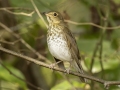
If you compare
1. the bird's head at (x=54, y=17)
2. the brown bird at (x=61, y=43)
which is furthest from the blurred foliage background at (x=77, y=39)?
the bird's head at (x=54, y=17)

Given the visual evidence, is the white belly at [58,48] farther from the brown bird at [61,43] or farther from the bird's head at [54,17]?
the bird's head at [54,17]

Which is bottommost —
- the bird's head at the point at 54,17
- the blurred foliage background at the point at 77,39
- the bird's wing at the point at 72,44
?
the blurred foliage background at the point at 77,39

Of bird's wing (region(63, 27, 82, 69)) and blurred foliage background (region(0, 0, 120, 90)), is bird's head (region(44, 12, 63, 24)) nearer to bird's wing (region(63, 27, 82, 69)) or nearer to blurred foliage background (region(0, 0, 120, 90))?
bird's wing (region(63, 27, 82, 69))

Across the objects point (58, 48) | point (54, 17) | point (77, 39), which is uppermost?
point (54, 17)

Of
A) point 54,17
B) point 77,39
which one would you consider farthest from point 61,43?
point 77,39

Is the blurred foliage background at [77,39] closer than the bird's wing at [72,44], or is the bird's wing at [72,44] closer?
the bird's wing at [72,44]

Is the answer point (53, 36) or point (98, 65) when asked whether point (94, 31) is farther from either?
point (53, 36)

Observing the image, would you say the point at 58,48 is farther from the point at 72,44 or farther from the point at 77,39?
the point at 77,39
